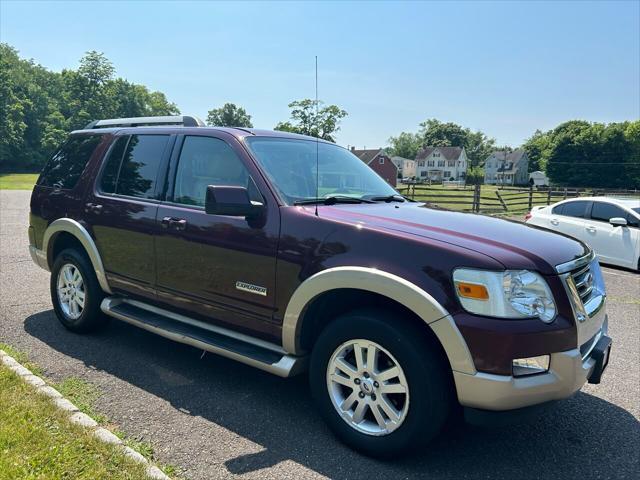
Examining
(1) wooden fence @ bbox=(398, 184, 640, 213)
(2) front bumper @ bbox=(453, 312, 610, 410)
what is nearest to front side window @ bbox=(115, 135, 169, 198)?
(2) front bumper @ bbox=(453, 312, 610, 410)

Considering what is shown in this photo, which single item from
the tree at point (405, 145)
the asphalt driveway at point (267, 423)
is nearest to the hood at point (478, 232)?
the asphalt driveway at point (267, 423)

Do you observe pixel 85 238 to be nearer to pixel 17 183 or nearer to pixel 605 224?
pixel 605 224

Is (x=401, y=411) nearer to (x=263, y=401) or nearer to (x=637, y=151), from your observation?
(x=263, y=401)

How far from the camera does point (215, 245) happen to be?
3492 millimetres

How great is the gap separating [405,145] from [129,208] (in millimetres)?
144707

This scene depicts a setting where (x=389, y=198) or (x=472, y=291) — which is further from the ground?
(x=389, y=198)

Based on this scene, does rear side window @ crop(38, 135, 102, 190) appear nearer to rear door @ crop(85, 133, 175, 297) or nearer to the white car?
rear door @ crop(85, 133, 175, 297)

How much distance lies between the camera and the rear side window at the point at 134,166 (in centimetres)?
416

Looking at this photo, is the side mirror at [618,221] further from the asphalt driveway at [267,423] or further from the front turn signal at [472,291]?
the front turn signal at [472,291]

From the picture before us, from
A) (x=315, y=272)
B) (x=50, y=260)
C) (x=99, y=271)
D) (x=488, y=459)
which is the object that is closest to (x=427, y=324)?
(x=315, y=272)

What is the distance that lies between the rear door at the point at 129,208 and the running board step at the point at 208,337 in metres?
0.17

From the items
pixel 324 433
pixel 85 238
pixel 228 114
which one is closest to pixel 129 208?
pixel 85 238

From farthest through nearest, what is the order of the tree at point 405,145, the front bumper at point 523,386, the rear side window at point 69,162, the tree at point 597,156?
the tree at point 405,145 → the tree at point 597,156 → the rear side window at point 69,162 → the front bumper at point 523,386

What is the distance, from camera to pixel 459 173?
111m
